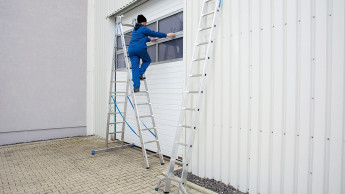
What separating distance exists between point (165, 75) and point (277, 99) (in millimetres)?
2749

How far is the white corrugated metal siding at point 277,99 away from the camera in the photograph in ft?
8.04

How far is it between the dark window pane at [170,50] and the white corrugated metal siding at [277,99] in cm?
128

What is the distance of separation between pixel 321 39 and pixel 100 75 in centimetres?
620

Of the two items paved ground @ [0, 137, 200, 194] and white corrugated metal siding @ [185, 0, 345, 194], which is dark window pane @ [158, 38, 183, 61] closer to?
white corrugated metal siding @ [185, 0, 345, 194]

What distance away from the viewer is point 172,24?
4.94 metres

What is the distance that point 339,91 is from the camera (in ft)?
7.85

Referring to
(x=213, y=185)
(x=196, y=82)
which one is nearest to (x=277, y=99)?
(x=196, y=82)

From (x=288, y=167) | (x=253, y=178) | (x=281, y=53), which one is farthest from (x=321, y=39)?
(x=253, y=178)

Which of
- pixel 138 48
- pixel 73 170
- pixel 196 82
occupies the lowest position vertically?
pixel 73 170

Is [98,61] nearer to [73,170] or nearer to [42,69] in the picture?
[42,69]

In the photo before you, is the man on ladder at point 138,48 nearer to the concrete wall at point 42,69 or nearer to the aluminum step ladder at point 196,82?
the aluminum step ladder at point 196,82

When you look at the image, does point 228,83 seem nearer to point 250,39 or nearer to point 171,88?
point 250,39

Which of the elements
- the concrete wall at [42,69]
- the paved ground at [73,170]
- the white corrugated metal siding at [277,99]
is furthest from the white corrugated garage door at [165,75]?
the concrete wall at [42,69]

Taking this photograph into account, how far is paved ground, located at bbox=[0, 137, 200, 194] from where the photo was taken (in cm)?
350
